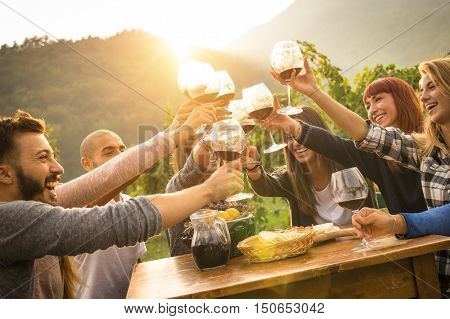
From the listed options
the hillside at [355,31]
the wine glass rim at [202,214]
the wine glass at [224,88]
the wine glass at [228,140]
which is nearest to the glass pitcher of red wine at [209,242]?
the wine glass rim at [202,214]

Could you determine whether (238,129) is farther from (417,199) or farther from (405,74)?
(405,74)

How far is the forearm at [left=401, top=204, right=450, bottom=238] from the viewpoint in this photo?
162 cm

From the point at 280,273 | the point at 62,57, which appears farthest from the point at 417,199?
the point at 62,57

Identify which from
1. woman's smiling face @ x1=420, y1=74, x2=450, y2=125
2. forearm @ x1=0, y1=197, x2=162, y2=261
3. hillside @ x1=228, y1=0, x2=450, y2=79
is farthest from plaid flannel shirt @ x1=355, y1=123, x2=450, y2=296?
hillside @ x1=228, y1=0, x2=450, y2=79

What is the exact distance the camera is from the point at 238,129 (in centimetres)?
154

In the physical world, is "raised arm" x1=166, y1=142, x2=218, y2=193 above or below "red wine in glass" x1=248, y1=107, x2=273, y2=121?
below

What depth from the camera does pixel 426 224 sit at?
1.64 metres

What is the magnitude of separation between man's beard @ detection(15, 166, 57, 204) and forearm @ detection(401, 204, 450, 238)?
54.4 inches

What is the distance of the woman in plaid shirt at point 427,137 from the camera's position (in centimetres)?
192

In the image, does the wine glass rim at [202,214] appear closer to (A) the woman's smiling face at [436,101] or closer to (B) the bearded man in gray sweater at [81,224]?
(B) the bearded man in gray sweater at [81,224]

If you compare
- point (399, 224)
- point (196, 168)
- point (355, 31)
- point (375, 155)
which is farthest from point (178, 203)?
point (355, 31)

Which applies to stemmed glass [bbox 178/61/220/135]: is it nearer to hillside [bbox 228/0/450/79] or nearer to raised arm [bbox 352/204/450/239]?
raised arm [bbox 352/204/450/239]

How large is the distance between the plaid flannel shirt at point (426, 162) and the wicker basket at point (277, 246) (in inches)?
25.2

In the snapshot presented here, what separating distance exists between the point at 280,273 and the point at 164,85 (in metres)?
8.20
